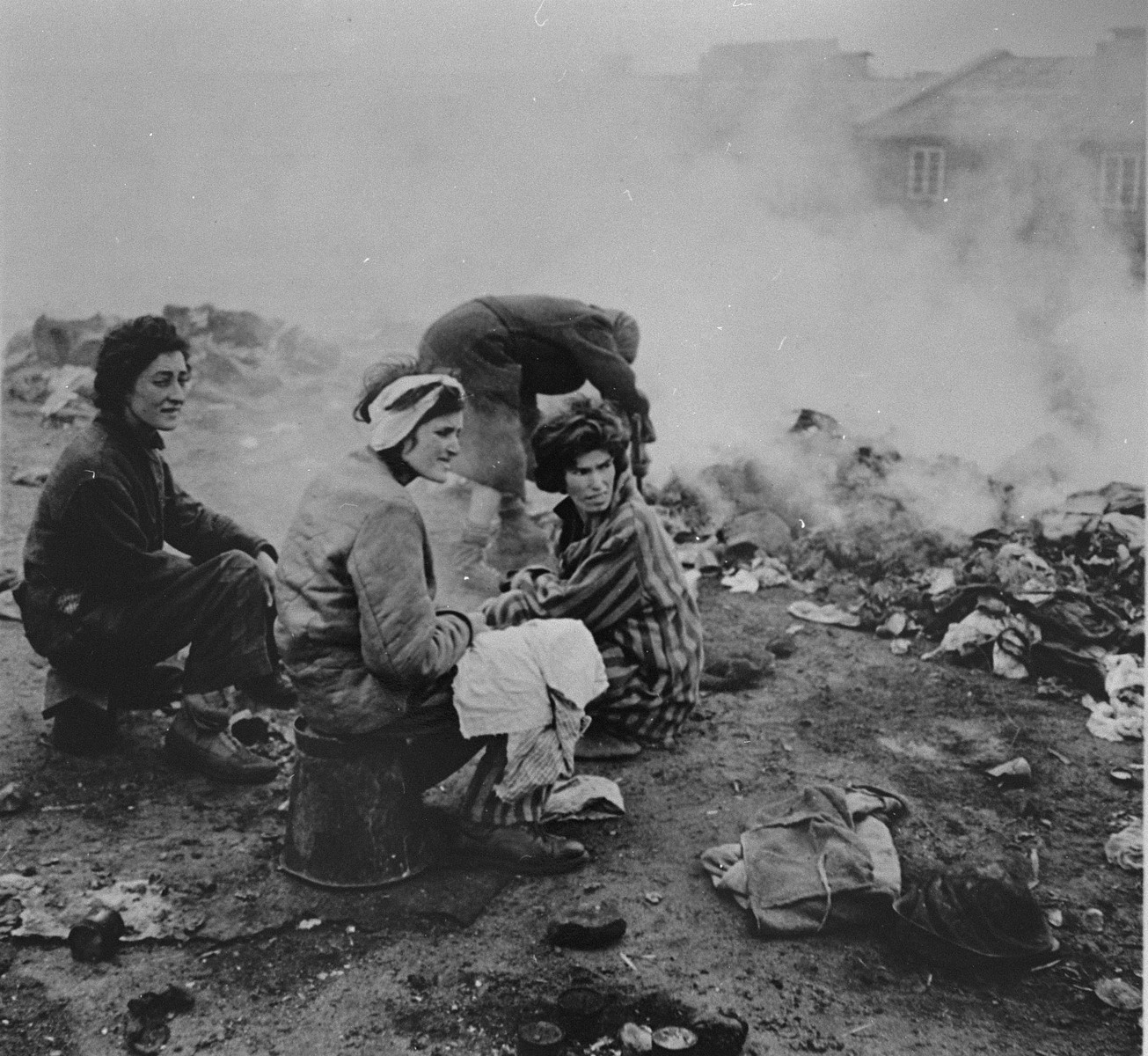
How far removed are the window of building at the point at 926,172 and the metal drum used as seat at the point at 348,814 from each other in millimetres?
4687

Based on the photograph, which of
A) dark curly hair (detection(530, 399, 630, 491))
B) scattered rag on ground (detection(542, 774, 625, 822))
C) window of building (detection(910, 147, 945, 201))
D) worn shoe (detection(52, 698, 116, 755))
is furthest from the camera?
window of building (detection(910, 147, 945, 201))

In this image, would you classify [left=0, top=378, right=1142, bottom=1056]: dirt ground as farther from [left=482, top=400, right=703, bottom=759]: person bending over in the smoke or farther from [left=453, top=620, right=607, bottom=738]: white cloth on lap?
[left=453, top=620, right=607, bottom=738]: white cloth on lap

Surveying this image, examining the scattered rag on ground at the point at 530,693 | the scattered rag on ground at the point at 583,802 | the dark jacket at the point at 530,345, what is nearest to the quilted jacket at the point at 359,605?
the scattered rag on ground at the point at 530,693

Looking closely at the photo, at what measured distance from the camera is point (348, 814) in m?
3.62

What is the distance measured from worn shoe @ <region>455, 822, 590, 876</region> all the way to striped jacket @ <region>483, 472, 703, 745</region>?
2.73 ft

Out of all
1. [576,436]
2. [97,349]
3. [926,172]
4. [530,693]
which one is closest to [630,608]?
[576,436]

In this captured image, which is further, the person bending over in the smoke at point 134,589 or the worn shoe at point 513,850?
the person bending over in the smoke at point 134,589

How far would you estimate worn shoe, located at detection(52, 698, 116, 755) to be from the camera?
13.9 feet

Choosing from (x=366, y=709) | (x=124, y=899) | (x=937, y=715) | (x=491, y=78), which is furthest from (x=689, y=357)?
(x=124, y=899)

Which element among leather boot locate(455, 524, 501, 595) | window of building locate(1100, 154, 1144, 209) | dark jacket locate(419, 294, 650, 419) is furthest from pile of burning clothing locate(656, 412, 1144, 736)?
window of building locate(1100, 154, 1144, 209)

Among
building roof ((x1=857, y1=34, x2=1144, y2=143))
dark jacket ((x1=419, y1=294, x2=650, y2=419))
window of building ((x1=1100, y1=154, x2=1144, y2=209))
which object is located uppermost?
building roof ((x1=857, y1=34, x2=1144, y2=143))

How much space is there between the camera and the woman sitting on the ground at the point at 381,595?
11.1 ft

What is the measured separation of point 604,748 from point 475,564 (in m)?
1.85

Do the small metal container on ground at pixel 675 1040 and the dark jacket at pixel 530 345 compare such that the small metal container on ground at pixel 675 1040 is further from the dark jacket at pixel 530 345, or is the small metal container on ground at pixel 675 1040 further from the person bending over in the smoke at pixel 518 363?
the dark jacket at pixel 530 345
